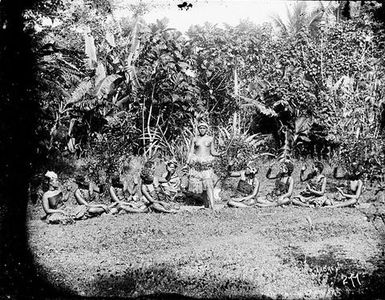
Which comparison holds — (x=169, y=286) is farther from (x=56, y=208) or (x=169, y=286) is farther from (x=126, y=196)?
(x=126, y=196)

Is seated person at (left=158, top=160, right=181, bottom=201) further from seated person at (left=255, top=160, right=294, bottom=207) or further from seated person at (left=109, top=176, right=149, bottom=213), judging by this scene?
seated person at (left=255, top=160, right=294, bottom=207)

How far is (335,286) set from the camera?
441 cm

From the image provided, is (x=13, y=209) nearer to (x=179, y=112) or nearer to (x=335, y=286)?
(x=335, y=286)

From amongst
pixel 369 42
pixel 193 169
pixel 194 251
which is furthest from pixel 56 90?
pixel 369 42

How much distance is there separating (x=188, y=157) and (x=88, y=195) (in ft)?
7.07

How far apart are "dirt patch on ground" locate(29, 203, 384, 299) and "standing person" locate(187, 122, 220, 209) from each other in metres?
0.88

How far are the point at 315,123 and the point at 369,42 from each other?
8.67ft

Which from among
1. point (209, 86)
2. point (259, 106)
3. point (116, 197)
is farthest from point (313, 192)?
point (209, 86)

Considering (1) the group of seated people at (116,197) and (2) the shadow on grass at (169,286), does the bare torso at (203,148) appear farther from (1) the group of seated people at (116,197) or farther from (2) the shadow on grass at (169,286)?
(2) the shadow on grass at (169,286)

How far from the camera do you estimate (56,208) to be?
7.99 meters

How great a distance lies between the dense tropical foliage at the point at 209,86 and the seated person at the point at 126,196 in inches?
49.5

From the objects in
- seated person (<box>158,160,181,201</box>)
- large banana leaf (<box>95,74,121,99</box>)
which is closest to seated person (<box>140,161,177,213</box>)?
seated person (<box>158,160,181,201</box>)

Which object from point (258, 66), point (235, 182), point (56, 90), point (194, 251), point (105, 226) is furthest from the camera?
point (258, 66)

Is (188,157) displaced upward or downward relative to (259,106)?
downward
